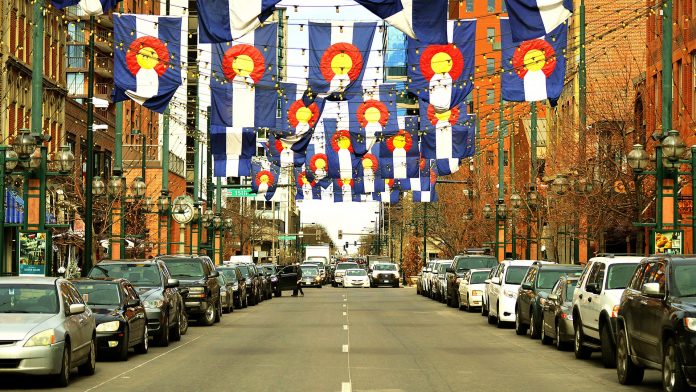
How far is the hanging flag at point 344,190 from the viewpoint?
64.7 meters

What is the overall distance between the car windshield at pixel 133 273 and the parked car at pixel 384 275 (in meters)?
56.7

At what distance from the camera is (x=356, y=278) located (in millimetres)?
85688

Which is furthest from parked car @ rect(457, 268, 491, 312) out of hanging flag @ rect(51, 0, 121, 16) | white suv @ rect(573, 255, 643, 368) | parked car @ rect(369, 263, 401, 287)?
parked car @ rect(369, 263, 401, 287)

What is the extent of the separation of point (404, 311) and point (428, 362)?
23.0 m

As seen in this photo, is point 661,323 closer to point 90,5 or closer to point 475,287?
point 90,5

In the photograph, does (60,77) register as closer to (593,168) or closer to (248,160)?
(248,160)

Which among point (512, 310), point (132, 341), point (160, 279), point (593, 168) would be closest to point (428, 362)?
point (132, 341)

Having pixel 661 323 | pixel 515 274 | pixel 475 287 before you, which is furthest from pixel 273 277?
pixel 661 323

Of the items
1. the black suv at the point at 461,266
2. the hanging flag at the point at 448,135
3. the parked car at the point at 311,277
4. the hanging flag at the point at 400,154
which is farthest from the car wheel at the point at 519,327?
the parked car at the point at 311,277

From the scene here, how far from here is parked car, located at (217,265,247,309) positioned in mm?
46500

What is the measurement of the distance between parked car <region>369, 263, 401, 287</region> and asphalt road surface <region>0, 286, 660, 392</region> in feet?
163

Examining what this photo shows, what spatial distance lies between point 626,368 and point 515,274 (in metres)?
16.6

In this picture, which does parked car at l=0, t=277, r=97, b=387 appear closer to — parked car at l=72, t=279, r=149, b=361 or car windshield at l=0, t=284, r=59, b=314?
car windshield at l=0, t=284, r=59, b=314

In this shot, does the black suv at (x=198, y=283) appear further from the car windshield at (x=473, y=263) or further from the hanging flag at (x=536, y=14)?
the car windshield at (x=473, y=263)
